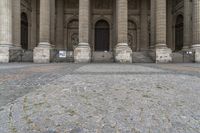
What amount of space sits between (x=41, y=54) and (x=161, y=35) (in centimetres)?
1121

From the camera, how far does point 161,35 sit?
835 inches

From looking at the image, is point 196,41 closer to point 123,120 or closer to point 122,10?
point 122,10

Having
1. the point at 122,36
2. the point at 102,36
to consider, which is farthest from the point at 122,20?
the point at 102,36

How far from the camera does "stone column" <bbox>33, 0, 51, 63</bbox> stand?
69.2 feet

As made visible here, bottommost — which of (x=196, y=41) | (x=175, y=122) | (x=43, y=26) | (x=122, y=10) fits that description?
(x=175, y=122)

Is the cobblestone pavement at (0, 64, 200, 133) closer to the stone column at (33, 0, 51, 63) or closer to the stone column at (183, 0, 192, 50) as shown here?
the stone column at (33, 0, 51, 63)

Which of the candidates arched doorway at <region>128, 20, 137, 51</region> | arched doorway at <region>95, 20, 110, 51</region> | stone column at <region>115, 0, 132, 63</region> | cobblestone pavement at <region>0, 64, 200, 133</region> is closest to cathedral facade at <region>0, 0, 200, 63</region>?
stone column at <region>115, 0, 132, 63</region>

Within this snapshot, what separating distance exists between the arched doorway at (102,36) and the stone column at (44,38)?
948 centimetres

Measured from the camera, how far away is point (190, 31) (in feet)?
78.1

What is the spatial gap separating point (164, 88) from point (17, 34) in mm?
19899

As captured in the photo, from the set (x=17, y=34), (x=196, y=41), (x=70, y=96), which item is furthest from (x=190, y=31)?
(x=70, y=96)

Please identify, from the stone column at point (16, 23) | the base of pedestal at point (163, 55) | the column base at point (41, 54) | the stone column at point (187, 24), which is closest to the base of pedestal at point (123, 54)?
the base of pedestal at point (163, 55)

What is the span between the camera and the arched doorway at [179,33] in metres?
27.9

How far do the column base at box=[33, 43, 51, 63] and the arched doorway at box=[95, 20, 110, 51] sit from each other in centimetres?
981
